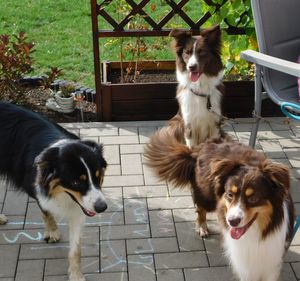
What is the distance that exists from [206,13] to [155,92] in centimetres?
98

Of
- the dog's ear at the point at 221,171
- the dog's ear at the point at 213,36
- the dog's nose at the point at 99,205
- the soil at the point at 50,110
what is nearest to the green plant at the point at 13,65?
the soil at the point at 50,110

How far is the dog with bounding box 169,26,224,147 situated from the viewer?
15.3 feet

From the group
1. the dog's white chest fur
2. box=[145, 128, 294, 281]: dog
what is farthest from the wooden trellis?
box=[145, 128, 294, 281]: dog

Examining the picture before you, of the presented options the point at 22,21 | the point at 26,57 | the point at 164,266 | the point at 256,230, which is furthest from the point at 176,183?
the point at 22,21

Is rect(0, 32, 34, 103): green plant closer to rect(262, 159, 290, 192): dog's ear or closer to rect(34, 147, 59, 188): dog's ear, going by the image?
rect(34, 147, 59, 188): dog's ear

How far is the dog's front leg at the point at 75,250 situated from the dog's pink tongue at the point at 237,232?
108cm

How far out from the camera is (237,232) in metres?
3.14

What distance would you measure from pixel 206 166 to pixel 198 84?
1354 millimetres

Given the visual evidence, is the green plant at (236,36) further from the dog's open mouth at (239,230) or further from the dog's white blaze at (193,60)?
the dog's open mouth at (239,230)

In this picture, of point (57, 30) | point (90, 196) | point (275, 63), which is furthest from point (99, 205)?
point (57, 30)

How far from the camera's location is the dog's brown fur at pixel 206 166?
3.11 metres

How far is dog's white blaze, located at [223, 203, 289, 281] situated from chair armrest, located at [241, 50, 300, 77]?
40.2 inches

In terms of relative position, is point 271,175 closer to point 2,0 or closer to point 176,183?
point 176,183

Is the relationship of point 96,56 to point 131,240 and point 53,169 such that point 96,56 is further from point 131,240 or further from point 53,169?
point 53,169
